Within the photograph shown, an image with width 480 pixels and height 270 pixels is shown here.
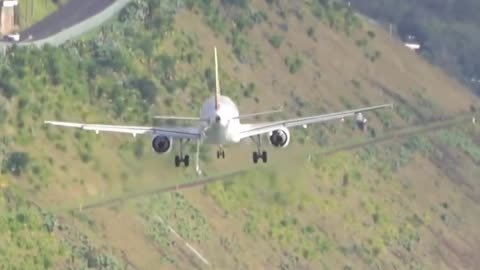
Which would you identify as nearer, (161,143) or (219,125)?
(219,125)

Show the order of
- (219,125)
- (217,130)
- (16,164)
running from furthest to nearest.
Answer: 1. (16,164)
2. (217,130)
3. (219,125)

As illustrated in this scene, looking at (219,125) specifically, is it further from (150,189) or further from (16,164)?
(16,164)

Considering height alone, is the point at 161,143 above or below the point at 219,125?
below

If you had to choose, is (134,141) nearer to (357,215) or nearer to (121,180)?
(121,180)

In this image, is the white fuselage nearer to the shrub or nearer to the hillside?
the hillside

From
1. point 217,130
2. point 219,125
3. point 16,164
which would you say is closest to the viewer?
point 219,125

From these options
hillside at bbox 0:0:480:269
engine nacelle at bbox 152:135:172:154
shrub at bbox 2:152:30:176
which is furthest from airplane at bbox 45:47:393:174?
shrub at bbox 2:152:30:176

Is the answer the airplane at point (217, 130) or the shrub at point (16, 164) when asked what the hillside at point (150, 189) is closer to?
the shrub at point (16, 164)

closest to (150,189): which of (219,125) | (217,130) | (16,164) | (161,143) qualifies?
(16,164)
